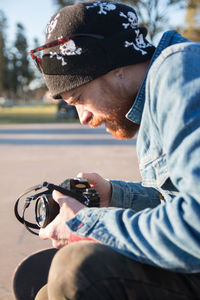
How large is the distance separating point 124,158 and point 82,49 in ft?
17.2

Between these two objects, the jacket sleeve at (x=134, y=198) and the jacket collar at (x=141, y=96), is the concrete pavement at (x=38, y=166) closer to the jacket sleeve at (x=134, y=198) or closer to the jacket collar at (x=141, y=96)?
the jacket sleeve at (x=134, y=198)

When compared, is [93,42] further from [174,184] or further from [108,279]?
[108,279]

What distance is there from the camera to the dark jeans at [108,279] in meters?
1.21

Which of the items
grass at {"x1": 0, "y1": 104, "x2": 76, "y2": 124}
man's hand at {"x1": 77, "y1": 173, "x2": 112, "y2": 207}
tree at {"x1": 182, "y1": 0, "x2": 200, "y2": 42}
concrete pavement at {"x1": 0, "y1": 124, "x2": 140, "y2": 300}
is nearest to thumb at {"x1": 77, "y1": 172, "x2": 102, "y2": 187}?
man's hand at {"x1": 77, "y1": 173, "x2": 112, "y2": 207}

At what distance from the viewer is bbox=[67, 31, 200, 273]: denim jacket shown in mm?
1161

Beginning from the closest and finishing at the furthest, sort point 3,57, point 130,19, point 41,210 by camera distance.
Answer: point 130,19, point 41,210, point 3,57

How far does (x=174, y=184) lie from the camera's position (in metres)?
1.27

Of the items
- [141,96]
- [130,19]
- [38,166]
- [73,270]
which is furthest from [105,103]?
[38,166]

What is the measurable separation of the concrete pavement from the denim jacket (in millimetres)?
1331

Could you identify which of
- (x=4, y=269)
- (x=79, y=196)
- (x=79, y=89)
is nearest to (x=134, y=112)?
(x=79, y=89)

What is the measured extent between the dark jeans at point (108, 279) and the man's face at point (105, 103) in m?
0.61

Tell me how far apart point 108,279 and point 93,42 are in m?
0.90

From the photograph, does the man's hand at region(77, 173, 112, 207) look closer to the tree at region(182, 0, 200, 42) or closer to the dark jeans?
the dark jeans

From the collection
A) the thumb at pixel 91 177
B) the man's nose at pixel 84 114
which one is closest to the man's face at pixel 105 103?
the man's nose at pixel 84 114
